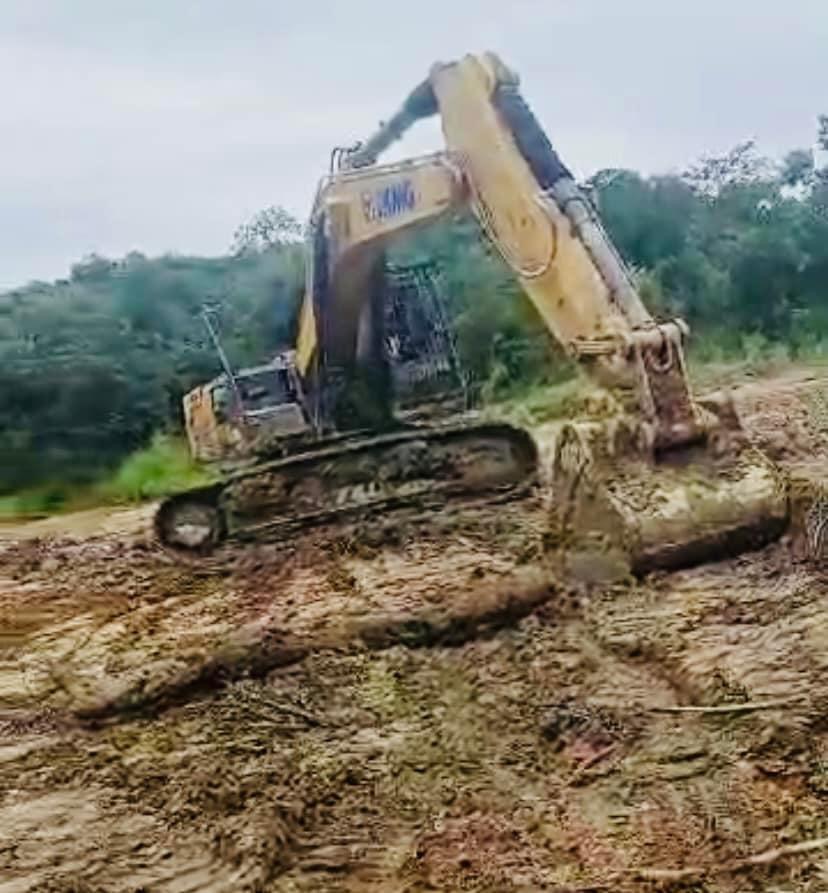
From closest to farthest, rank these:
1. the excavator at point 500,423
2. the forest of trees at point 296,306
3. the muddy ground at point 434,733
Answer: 1. the muddy ground at point 434,733
2. the excavator at point 500,423
3. the forest of trees at point 296,306

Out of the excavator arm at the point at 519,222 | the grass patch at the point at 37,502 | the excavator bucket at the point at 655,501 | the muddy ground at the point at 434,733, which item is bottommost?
the muddy ground at the point at 434,733

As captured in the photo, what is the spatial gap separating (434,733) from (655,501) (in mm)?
1482

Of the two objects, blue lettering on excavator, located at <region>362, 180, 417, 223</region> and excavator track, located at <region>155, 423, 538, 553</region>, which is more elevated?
blue lettering on excavator, located at <region>362, 180, 417, 223</region>

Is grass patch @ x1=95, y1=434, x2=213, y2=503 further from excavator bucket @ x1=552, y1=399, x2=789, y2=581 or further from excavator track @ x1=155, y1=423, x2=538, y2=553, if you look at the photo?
excavator bucket @ x1=552, y1=399, x2=789, y2=581

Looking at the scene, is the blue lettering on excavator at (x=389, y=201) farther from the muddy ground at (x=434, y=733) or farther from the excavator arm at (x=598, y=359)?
the muddy ground at (x=434, y=733)

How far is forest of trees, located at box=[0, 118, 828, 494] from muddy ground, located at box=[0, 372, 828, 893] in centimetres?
782

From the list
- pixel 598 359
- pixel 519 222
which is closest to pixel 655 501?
pixel 598 359

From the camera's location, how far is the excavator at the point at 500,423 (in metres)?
5.45

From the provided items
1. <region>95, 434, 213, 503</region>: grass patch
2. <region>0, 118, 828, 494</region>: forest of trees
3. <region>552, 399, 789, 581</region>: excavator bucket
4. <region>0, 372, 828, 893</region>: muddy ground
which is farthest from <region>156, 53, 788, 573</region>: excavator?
<region>0, 118, 828, 494</region>: forest of trees

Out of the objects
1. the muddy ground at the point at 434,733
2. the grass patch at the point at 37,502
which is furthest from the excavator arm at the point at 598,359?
the grass patch at the point at 37,502

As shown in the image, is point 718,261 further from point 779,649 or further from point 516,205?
point 779,649

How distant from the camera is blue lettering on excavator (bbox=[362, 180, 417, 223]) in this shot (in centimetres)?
690

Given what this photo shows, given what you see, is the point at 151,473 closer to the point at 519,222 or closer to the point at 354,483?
the point at 354,483

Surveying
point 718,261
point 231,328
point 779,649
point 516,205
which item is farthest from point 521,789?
point 718,261
